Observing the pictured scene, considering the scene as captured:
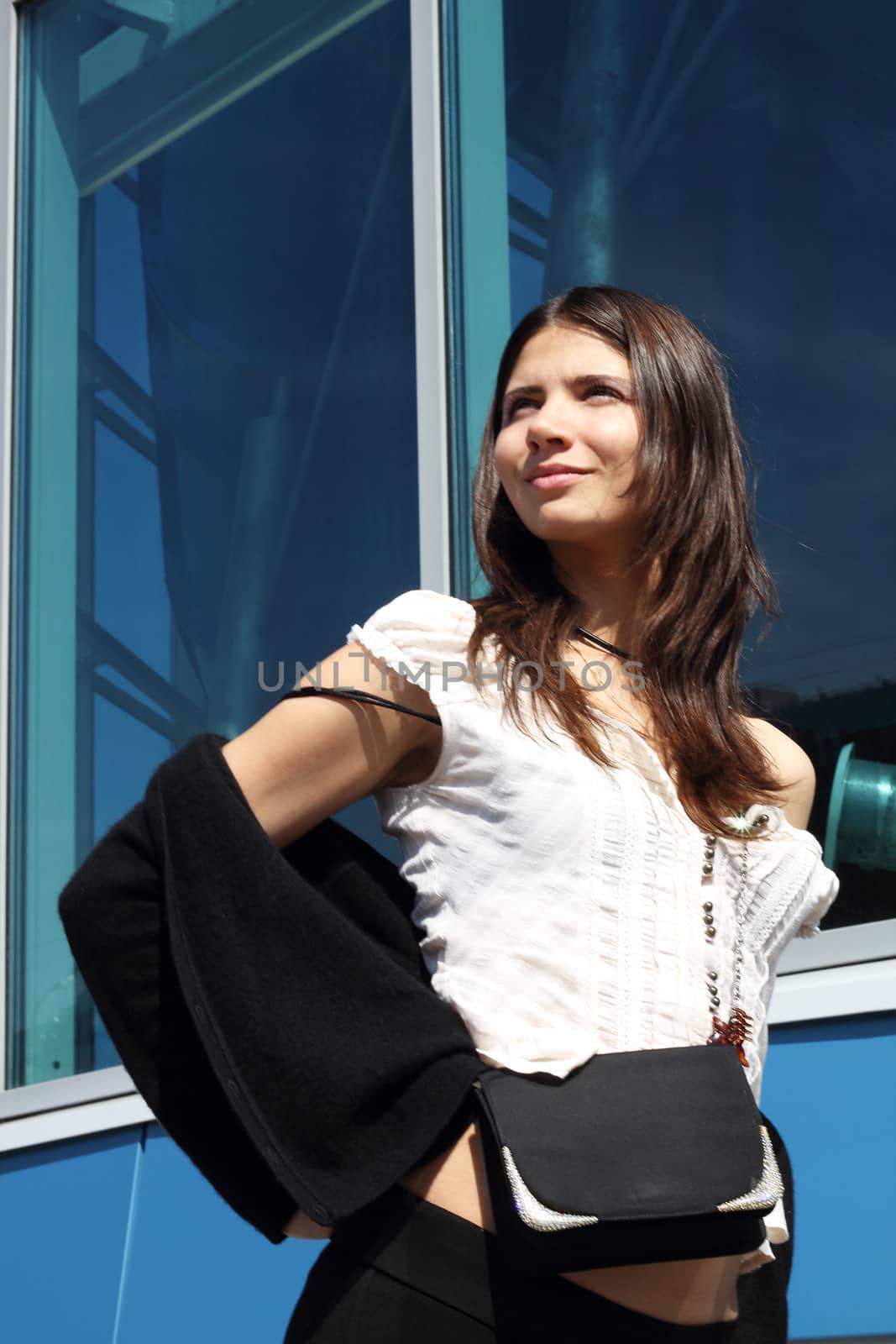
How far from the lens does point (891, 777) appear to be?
7.56 feet

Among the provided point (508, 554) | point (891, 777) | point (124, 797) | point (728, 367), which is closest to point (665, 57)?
point (728, 367)

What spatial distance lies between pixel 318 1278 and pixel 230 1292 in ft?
4.90

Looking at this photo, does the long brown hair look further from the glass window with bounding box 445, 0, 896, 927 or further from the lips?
the glass window with bounding box 445, 0, 896, 927

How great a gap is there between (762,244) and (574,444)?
1351 millimetres

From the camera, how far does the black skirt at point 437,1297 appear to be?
3.81ft

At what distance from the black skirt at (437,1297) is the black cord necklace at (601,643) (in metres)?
0.55

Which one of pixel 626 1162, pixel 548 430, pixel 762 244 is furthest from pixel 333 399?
pixel 626 1162

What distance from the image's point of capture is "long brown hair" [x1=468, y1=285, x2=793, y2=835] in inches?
56.9

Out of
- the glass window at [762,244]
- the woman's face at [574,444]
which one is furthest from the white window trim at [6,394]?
the woman's face at [574,444]

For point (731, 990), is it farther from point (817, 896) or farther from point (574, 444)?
point (574, 444)

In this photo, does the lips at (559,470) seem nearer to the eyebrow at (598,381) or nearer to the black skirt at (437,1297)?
the eyebrow at (598,381)

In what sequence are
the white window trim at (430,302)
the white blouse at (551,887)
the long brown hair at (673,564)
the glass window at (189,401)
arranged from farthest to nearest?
the glass window at (189,401) → the white window trim at (430,302) → the long brown hair at (673,564) → the white blouse at (551,887)

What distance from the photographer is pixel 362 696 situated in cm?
130

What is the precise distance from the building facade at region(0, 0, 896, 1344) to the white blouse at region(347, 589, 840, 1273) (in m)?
0.80
